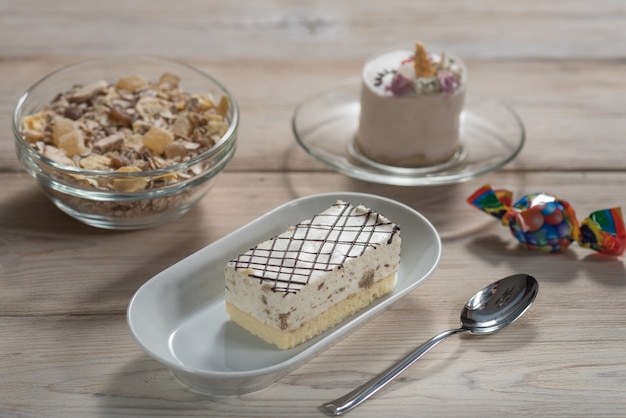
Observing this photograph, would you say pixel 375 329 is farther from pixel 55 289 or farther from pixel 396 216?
pixel 55 289

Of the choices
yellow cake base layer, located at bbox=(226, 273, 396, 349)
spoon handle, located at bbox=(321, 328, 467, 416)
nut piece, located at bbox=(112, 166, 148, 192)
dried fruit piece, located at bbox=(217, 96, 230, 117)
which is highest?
dried fruit piece, located at bbox=(217, 96, 230, 117)

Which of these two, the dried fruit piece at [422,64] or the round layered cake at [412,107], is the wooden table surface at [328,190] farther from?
the dried fruit piece at [422,64]

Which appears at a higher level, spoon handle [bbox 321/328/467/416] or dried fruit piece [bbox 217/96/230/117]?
dried fruit piece [bbox 217/96/230/117]

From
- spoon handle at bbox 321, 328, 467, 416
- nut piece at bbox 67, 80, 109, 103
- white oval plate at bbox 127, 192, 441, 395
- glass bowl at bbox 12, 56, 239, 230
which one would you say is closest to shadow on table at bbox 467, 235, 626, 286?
white oval plate at bbox 127, 192, 441, 395

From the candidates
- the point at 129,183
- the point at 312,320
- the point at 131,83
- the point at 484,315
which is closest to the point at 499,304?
the point at 484,315

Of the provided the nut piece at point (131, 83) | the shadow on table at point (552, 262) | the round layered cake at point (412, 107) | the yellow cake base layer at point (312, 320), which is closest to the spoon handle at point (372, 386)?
the yellow cake base layer at point (312, 320)

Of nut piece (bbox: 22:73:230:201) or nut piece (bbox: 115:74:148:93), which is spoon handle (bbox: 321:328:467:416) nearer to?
nut piece (bbox: 22:73:230:201)

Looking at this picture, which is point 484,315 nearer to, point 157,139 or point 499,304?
point 499,304
